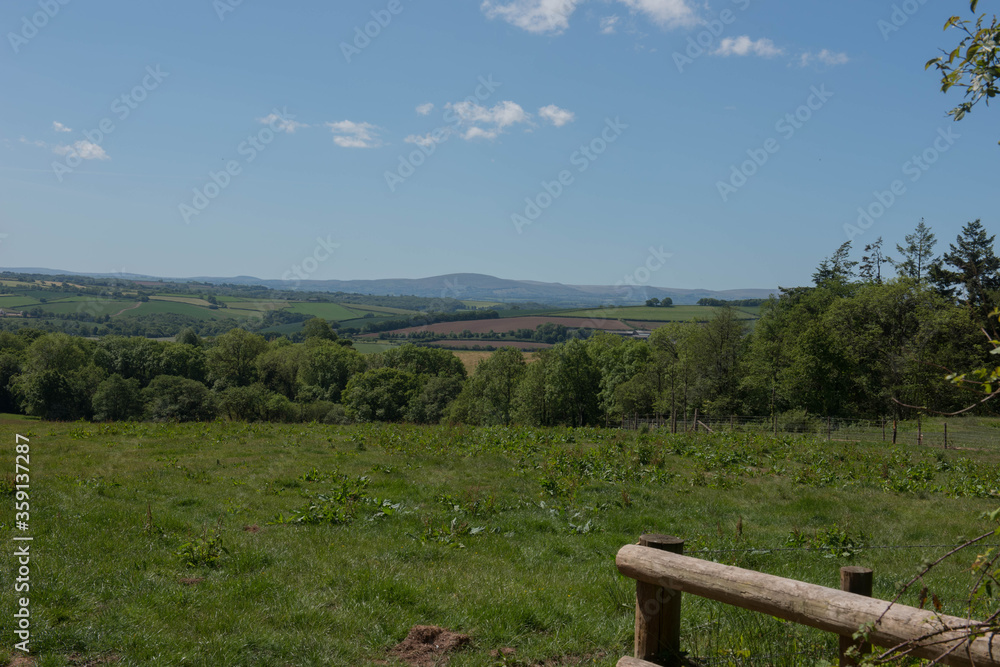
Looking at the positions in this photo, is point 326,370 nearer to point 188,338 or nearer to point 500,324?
point 188,338

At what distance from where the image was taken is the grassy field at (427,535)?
6207 millimetres

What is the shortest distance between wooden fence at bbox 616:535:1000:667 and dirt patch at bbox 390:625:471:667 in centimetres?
222

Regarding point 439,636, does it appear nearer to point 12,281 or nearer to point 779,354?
point 779,354

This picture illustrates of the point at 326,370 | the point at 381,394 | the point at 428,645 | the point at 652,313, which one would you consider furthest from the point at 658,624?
the point at 652,313

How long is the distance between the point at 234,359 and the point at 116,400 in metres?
31.7

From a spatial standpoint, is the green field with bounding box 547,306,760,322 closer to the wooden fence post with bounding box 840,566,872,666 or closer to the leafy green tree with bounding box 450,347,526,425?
the leafy green tree with bounding box 450,347,526,425

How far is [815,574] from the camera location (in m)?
8.78

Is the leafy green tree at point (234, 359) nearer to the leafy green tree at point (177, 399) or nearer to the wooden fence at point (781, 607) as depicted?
the leafy green tree at point (177, 399)

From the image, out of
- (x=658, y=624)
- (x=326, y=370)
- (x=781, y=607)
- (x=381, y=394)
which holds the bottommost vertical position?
(x=381, y=394)

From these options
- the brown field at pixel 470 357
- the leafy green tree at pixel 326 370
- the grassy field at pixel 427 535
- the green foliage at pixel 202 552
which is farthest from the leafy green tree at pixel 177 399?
the green foliage at pixel 202 552

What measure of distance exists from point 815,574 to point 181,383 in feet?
258

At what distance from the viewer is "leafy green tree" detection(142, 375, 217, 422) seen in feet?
199

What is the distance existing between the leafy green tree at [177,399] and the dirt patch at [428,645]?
5706 centimetres

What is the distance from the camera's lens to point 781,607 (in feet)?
13.2
